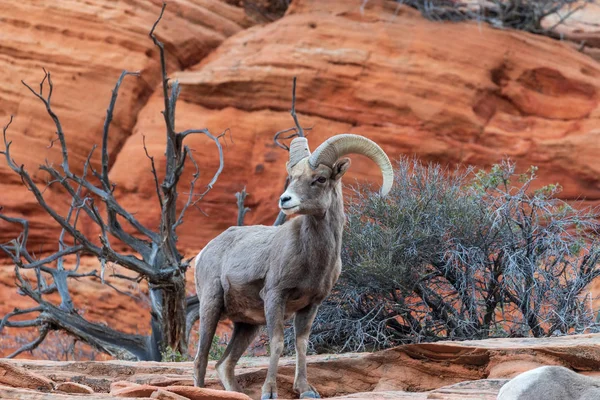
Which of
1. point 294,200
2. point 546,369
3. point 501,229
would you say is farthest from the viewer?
point 501,229

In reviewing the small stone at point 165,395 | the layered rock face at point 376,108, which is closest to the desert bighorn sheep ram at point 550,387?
the small stone at point 165,395

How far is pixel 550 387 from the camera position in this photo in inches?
172

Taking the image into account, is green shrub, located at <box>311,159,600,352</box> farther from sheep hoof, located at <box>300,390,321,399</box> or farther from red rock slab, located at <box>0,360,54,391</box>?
red rock slab, located at <box>0,360,54,391</box>

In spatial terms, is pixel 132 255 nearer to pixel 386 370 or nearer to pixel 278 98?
pixel 386 370

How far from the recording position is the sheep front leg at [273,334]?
5988 mm

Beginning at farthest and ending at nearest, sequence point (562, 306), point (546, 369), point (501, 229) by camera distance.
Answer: point (501, 229) < point (562, 306) < point (546, 369)

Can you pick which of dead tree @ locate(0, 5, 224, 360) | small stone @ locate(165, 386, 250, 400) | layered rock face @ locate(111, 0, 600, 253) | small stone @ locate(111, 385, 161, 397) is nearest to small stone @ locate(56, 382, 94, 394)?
small stone @ locate(111, 385, 161, 397)

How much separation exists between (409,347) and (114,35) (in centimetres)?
1197

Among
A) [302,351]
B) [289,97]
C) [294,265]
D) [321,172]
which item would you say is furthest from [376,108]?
[302,351]

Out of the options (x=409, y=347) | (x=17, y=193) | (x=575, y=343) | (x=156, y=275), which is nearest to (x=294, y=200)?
(x=409, y=347)

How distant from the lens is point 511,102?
17.1m

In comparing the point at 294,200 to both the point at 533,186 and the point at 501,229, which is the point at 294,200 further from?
the point at 533,186

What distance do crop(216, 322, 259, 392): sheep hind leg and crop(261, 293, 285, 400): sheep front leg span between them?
0.66m

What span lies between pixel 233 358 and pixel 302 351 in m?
0.80
